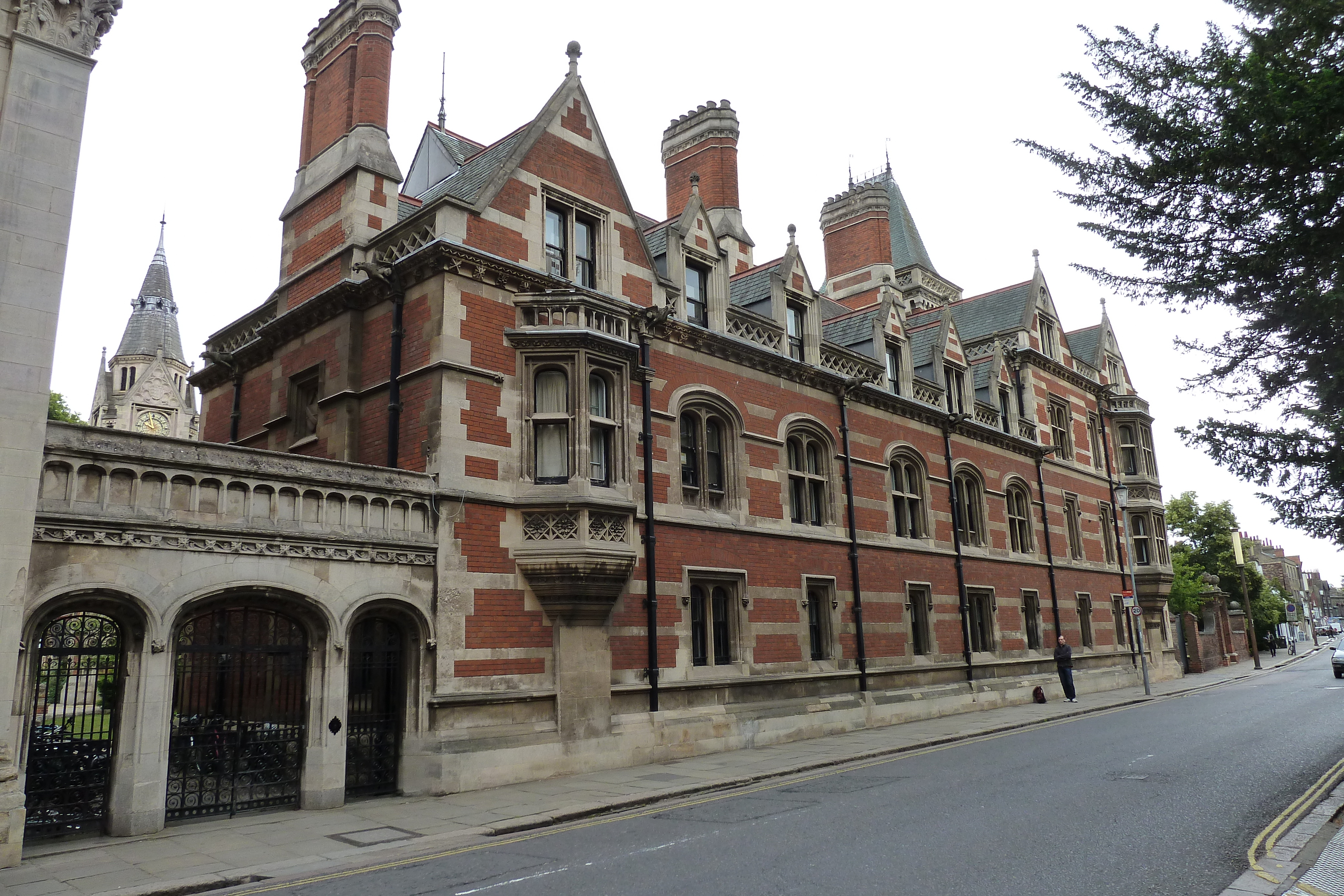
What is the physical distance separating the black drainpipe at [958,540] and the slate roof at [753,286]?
786 cm

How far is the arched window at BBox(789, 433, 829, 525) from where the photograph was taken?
2175 cm

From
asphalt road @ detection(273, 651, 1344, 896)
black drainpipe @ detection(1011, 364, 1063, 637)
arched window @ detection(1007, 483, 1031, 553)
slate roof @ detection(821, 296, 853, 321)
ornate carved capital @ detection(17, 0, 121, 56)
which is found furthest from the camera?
black drainpipe @ detection(1011, 364, 1063, 637)

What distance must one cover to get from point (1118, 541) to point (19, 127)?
37496 millimetres

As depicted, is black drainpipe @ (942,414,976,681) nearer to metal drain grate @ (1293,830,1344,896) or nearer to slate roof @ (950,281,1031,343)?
slate roof @ (950,281,1031,343)

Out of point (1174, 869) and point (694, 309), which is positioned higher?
point (694, 309)

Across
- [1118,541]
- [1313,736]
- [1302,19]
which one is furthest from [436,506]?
[1118,541]

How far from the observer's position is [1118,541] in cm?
3647

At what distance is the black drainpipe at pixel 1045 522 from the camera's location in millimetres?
30875

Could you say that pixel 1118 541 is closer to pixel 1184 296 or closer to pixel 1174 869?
pixel 1184 296

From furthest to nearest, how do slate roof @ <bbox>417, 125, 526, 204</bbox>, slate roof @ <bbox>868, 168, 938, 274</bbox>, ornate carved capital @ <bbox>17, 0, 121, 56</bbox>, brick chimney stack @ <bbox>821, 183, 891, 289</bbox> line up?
slate roof @ <bbox>868, 168, 938, 274</bbox>, brick chimney stack @ <bbox>821, 183, 891, 289</bbox>, slate roof @ <bbox>417, 125, 526, 204</bbox>, ornate carved capital @ <bbox>17, 0, 121, 56</bbox>

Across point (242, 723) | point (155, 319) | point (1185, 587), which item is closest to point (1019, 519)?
point (242, 723)

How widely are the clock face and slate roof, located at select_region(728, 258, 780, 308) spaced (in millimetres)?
72503

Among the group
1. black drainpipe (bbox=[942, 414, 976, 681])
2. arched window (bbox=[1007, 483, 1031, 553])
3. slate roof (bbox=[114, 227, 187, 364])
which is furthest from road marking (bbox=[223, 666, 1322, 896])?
slate roof (bbox=[114, 227, 187, 364])

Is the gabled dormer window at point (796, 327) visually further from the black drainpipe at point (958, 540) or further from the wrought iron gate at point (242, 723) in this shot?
the wrought iron gate at point (242, 723)
